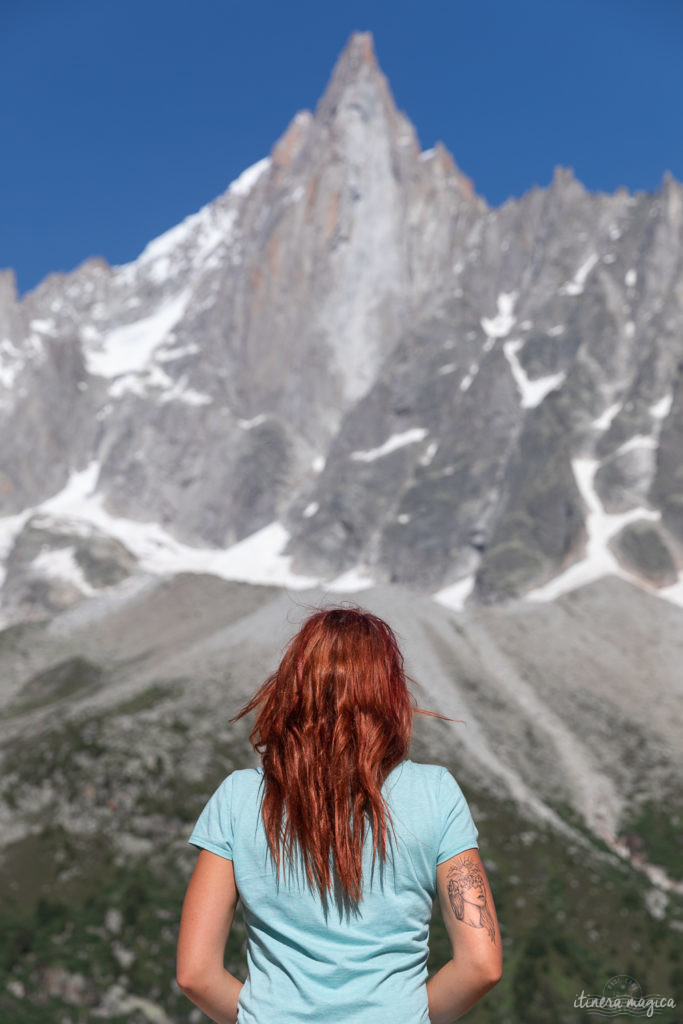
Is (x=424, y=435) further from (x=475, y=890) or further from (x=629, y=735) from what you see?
(x=475, y=890)

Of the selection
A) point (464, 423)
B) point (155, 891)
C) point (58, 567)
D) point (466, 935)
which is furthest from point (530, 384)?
point (466, 935)

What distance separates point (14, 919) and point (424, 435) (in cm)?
14456

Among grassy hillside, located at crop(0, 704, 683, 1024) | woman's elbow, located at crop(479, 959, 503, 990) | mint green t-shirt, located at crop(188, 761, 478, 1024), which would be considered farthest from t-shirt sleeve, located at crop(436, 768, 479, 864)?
grassy hillside, located at crop(0, 704, 683, 1024)

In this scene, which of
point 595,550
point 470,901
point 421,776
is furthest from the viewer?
point 595,550

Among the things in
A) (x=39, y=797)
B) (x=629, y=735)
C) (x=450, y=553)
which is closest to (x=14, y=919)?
(x=39, y=797)

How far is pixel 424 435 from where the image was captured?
166250mm

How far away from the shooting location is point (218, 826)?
339 centimetres

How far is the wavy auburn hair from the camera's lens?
3287mm

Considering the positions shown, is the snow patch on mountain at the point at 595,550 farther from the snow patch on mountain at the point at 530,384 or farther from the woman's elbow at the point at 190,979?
the woman's elbow at the point at 190,979

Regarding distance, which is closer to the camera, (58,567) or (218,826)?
(218,826)

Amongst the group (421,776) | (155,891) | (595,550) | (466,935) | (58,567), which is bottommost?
(155,891)

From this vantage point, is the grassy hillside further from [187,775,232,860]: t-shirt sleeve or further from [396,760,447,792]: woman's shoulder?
[396,760,447,792]: woman's shoulder

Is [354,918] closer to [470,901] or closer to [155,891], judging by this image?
[470,901]

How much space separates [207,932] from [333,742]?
754 millimetres
